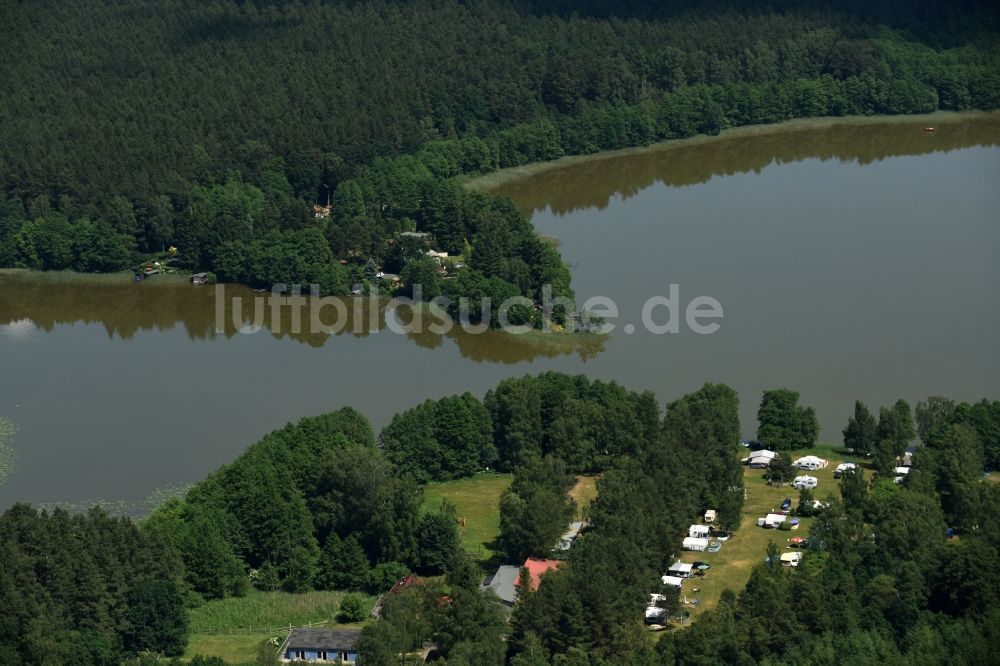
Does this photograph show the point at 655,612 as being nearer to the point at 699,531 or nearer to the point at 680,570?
the point at 680,570

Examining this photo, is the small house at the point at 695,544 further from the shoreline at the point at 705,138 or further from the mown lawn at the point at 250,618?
the shoreline at the point at 705,138

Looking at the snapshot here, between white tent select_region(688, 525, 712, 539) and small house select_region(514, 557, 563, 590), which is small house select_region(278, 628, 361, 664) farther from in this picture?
Answer: white tent select_region(688, 525, 712, 539)

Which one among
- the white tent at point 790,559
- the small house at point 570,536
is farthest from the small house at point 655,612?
the white tent at point 790,559

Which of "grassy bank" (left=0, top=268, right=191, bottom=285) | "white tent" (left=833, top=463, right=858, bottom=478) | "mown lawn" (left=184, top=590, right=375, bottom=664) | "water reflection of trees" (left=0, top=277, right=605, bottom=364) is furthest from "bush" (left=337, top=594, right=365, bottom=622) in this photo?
"grassy bank" (left=0, top=268, right=191, bottom=285)

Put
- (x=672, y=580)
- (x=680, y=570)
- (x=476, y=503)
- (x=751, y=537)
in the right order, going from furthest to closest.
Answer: (x=476, y=503), (x=751, y=537), (x=680, y=570), (x=672, y=580)

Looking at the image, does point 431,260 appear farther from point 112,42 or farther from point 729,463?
point 112,42

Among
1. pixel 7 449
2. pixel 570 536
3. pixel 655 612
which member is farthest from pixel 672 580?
pixel 7 449

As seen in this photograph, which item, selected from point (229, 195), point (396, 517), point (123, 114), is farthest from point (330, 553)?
point (123, 114)
